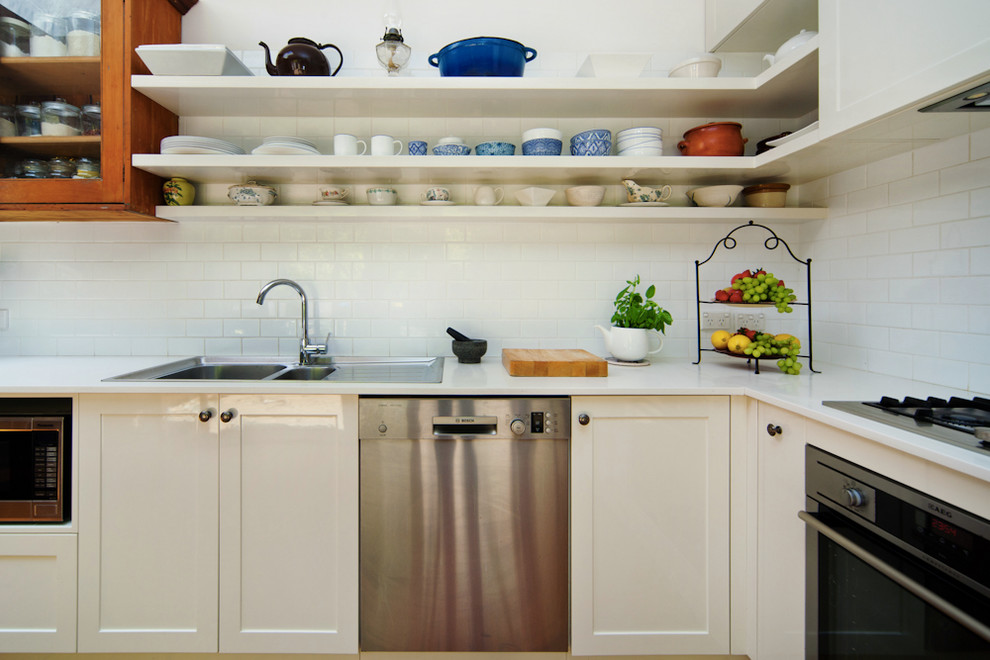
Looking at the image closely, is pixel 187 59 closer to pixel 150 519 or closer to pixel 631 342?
pixel 150 519

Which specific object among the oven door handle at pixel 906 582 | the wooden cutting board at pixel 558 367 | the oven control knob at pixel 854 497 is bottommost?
the oven door handle at pixel 906 582

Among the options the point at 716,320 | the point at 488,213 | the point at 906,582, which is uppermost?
the point at 488,213

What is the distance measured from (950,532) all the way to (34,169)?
2.82 m

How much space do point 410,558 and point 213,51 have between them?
1.87m

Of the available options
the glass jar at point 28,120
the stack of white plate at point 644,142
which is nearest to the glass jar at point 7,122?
the glass jar at point 28,120

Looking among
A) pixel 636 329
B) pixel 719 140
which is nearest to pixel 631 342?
pixel 636 329

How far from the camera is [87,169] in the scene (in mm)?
1723

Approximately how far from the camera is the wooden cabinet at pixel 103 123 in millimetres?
1689

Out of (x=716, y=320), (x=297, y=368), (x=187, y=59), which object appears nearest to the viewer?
(x=187, y=59)

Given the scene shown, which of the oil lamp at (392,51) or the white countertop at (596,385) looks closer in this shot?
the white countertop at (596,385)

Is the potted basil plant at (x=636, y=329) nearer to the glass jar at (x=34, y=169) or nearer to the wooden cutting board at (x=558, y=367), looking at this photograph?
the wooden cutting board at (x=558, y=367)

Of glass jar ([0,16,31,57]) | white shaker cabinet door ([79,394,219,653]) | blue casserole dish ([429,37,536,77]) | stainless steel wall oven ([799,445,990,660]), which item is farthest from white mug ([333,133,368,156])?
stainless steel wall oven ([799,445,990,660])

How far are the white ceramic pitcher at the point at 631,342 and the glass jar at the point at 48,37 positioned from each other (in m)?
2.27

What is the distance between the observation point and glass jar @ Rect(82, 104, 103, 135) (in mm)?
1709
